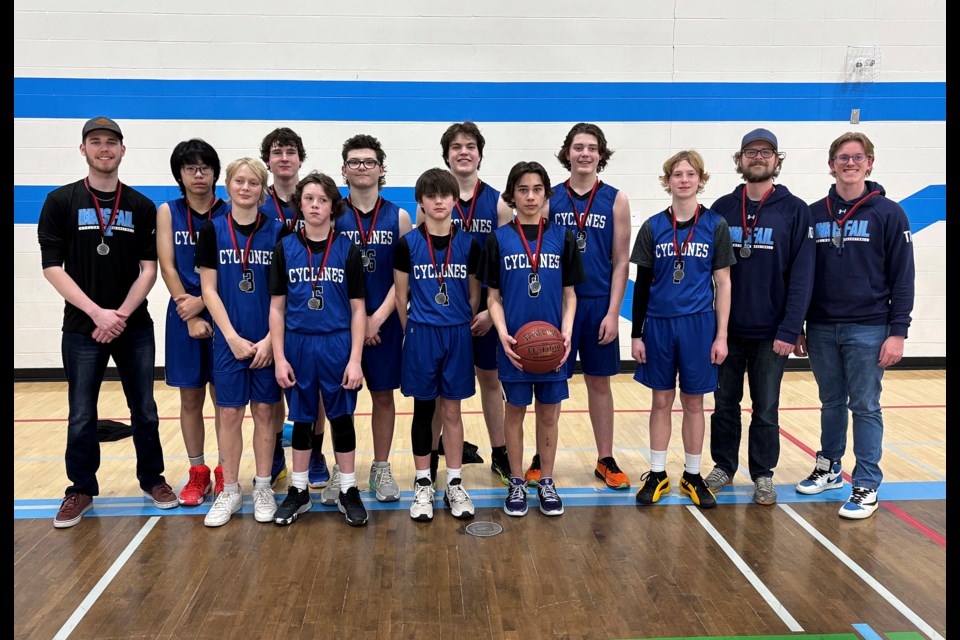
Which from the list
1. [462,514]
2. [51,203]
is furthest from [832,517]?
[51,203]

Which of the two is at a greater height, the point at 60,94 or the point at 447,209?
the point at 60,94

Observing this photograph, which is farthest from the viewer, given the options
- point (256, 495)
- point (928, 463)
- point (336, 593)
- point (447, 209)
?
point (928, 463)

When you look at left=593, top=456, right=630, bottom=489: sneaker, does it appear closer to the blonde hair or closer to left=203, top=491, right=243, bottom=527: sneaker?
left=203, top=491, right=243, bottom=527: sneaker

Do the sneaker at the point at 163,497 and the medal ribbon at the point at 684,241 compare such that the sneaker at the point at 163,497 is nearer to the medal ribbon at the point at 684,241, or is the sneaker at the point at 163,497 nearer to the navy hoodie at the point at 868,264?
the medal ribbon at the point at 684,241

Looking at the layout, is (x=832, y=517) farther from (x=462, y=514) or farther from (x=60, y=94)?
(x=60, y=94)

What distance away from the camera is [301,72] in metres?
6.39

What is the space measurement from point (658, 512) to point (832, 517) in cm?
88

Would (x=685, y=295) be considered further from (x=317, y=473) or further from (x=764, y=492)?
(x=317, y=473)

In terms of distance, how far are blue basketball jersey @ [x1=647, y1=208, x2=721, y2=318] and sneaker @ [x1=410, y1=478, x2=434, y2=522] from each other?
4.87 ft

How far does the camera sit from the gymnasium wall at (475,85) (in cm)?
627

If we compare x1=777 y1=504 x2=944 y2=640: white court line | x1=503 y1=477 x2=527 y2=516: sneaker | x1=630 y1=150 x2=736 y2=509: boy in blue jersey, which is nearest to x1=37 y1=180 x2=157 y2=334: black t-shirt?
x1=503 y1=477 x2=527 y2=516: sneaker

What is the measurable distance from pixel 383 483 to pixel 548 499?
0.90 meters

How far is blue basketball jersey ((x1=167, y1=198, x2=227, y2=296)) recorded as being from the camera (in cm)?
336

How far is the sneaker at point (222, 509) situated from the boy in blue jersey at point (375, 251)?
2.65ft
